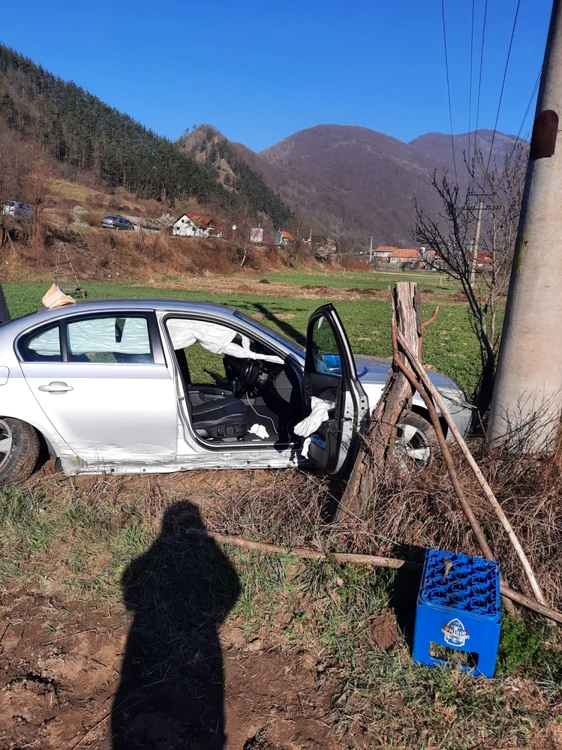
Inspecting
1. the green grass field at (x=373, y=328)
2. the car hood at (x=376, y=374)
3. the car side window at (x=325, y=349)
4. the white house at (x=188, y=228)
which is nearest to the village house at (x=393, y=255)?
the white house at (x=188, y=228)

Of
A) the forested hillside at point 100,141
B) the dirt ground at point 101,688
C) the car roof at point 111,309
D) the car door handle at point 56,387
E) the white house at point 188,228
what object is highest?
the forested hillside at point 100,141

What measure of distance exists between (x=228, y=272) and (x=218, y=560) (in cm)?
5337

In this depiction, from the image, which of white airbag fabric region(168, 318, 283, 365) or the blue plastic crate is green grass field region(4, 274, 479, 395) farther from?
the blue plastic crate

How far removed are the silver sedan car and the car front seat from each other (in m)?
0.11

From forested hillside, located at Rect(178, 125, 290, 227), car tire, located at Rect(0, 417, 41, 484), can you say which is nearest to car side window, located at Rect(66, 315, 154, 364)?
car tire, located at Rect(0, 417, 41, 484)

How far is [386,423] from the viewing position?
3.45m

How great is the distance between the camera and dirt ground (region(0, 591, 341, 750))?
2.31 meters

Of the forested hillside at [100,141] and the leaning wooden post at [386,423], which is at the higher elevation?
the forested hillside at [100,141]

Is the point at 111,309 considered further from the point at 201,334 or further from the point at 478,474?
the point at 478,474

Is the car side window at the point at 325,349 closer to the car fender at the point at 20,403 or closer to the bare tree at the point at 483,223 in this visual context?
the car fender at the point at 20,403

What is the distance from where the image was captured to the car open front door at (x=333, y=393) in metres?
3.74

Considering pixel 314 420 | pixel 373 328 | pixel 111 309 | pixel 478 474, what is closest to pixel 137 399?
pixel 111 309

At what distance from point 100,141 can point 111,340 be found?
343 feet

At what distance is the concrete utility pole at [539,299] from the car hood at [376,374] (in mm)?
893
